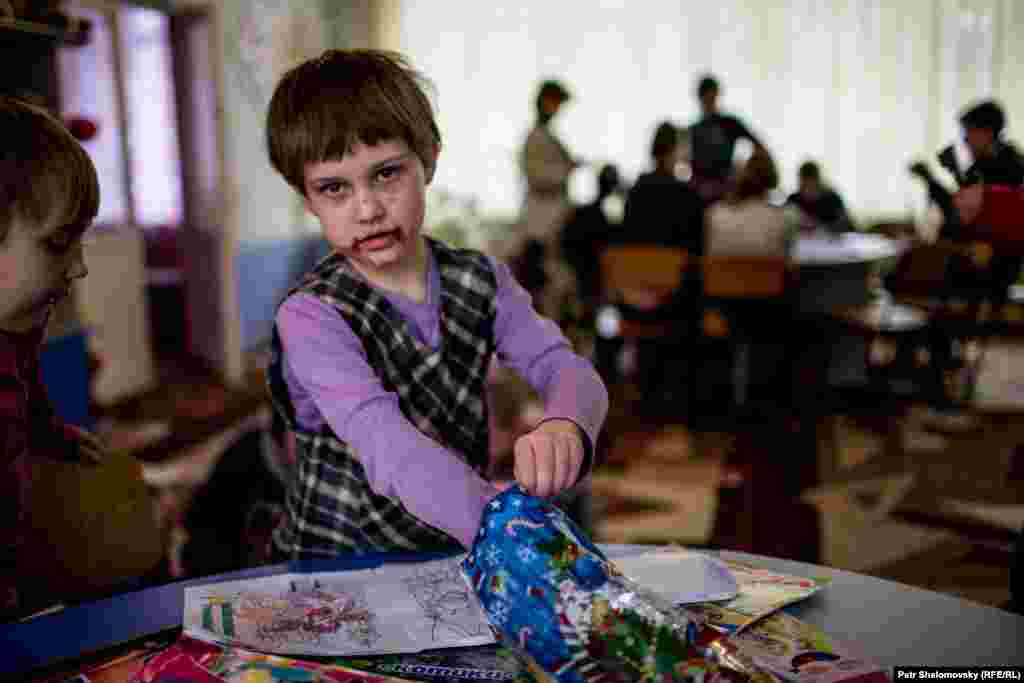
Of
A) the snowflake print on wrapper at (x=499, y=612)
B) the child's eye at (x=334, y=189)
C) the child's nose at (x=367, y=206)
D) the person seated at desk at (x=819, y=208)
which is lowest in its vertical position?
the snowflake print on wrapper at (x=499, y=612)

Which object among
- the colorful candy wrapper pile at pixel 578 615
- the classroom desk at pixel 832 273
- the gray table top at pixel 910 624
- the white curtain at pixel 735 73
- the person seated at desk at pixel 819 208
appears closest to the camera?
the colorful candy wrapper pile at pixel 578 615

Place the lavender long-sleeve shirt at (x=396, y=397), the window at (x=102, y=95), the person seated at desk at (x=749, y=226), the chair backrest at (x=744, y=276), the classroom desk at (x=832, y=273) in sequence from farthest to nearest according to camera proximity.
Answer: the window at (x=102, y=95)
the classroom desk at (x=832, y=273)
the person seated at desk at (x=749, y=226)
the chair backrest at (x=744, y=276)
the lavender long-sleeve shirt at (x=396, y=397)

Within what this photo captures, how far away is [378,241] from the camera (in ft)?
3.08

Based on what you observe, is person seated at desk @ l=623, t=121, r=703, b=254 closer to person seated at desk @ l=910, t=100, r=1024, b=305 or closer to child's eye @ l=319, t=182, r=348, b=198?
person seated at desk @ l=910, t=100, r=1024, b=305

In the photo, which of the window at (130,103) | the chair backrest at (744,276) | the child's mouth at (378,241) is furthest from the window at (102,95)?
the child's mouth at (378,241)

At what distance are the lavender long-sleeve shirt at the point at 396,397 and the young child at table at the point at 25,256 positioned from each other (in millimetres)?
239

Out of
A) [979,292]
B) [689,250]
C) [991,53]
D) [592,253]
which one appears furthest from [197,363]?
[991,53]

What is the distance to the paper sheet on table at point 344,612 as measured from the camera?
0.71m

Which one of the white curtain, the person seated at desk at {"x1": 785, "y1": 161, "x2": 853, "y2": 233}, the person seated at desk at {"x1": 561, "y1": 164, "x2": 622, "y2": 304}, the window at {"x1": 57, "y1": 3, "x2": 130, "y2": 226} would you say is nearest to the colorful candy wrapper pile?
the person seated at desk at {"x1": 561, "y1": 164, "x2": 622, "y2": 304}

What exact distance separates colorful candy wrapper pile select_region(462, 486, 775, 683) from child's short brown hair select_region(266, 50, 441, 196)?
47 cm

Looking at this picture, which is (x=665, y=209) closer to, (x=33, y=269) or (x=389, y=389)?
(x=389, y=389)

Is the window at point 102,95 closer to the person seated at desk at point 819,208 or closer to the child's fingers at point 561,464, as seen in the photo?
the person seated at desk at point 819,208

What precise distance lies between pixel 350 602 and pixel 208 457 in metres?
3.02

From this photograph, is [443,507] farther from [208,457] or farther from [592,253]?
[592,253]
